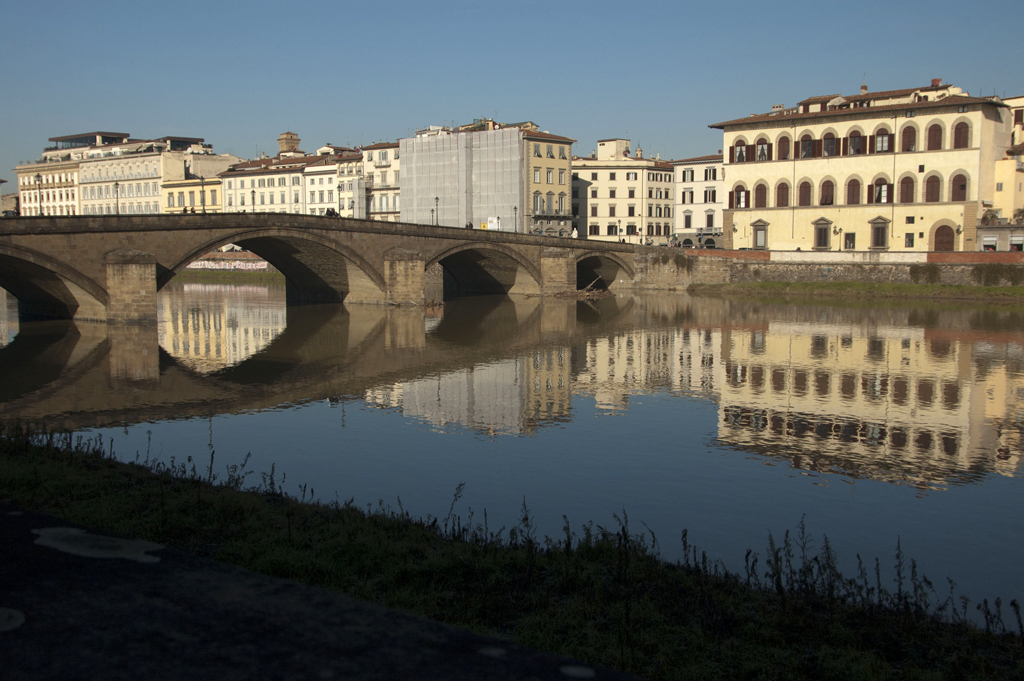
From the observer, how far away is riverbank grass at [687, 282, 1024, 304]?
5541 centimetres

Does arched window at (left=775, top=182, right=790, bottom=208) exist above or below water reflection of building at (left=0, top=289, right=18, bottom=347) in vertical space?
above

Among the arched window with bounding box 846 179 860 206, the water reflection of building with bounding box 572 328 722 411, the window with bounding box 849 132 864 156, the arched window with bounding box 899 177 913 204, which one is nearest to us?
the water reflection of building with bounding box 572 328 722 411

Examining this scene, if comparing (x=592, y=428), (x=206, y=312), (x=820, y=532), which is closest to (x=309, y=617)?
(x=820, y=532)

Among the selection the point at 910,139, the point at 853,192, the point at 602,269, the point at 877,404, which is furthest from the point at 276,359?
the point at 910,139

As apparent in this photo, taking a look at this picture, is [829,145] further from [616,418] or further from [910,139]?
[616,418]

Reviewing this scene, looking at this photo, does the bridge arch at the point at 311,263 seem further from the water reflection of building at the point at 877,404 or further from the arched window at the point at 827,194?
the arched window at the point at 827,194

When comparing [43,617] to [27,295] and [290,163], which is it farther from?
[290,163]

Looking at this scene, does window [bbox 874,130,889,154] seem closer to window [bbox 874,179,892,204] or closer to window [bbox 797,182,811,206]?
window [bbox 874,179,892,204]

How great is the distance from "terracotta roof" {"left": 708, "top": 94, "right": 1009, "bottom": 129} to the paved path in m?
64.2

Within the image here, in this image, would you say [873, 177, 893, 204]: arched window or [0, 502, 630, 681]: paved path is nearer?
[0, 502, 630, 681]: paved path

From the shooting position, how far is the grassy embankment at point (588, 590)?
6703 mm

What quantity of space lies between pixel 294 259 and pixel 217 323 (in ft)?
33.9

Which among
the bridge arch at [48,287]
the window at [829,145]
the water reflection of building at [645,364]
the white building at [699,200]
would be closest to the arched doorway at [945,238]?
the window at [829,145]

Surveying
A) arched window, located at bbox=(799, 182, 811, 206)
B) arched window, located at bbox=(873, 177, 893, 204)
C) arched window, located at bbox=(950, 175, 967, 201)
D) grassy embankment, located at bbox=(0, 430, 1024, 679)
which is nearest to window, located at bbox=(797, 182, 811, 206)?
arched window, located at bbox=(799, 182, 811, 206)
